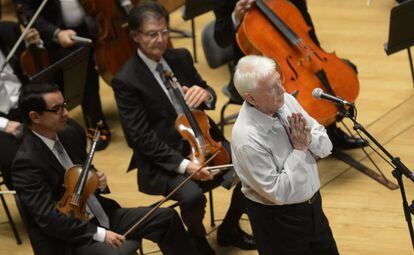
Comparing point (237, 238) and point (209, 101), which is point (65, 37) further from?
point (237, 238)

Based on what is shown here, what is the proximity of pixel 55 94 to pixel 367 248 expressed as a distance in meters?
1.82

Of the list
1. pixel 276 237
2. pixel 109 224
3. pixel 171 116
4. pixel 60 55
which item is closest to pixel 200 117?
pixel 171 116

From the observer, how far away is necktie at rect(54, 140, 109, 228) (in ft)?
12.1

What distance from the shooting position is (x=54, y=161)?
3.61 meters

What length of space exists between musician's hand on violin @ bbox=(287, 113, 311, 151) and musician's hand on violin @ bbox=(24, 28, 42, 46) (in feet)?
7.77

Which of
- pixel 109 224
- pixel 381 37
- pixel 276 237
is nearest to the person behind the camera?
pixel 276 237

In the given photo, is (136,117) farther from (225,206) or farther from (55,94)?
(225,206)

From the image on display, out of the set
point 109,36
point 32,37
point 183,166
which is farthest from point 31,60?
point 183,166

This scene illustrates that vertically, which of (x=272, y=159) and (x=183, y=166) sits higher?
(x=272, y=159)

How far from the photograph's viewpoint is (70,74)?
14.6ft

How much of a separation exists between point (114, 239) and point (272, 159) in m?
0.93

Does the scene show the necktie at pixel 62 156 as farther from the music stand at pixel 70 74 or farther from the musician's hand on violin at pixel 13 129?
the musician's hand on violin at pixel 13 129

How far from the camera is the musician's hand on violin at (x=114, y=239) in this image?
11.7 feet

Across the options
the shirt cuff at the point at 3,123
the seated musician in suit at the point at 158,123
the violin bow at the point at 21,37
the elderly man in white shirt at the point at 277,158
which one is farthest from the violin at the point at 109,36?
the elderly man in white shirt at the point at 277,158
